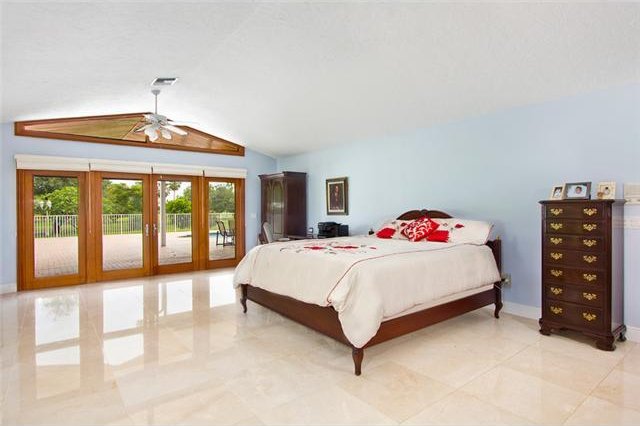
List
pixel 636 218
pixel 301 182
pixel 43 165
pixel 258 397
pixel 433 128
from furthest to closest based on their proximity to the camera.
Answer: pixel 301 182 → pixel 43 165 → pixel 433 128 → pixel 636 218 → pixel 258 397

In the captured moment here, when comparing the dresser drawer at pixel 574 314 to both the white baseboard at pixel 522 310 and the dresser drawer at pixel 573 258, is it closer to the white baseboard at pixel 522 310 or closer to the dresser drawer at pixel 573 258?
the dresser drawer at pixel 573 258

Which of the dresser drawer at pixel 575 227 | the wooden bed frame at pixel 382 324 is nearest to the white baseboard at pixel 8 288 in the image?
the wooden bed frame at pixel 382 324

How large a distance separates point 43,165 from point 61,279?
180 centimetres

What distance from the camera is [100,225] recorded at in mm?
5840

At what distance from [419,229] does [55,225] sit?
5.53 meters

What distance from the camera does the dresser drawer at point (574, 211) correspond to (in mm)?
3016

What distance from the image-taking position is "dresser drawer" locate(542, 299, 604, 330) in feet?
9.93

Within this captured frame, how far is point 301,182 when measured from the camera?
22.9ft

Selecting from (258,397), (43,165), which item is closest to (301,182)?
(43,165)

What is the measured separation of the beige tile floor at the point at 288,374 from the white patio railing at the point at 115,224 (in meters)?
1.88

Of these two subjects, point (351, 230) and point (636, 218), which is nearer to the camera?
point (636, 218)

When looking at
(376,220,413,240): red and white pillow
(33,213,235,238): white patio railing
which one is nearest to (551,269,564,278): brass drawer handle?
(376,220,413,240): red and white pillow

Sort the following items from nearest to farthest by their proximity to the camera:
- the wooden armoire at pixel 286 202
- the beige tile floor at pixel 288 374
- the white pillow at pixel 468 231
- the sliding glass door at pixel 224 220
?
the beige tile floor at pixel 288 374
the white pillow at pixel 468 231
the wooden armoire at pixel 286 202
the sliding glass door at pixel 224 220

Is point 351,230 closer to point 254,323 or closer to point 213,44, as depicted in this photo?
point 254,323
